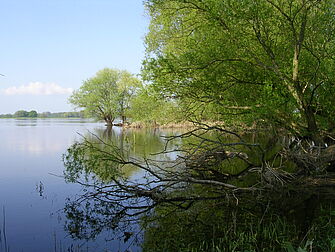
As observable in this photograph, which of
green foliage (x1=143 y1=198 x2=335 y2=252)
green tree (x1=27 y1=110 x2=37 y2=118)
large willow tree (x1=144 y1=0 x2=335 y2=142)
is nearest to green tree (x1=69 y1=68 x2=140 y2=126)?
large willow tree (x1=144 y1=0 x2=335 y2=142)

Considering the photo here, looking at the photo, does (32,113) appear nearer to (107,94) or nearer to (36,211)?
(107,94)

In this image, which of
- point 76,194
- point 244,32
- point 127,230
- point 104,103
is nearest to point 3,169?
point 76,194

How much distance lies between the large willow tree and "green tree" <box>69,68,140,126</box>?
48681 millimetres

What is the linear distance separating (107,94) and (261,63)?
54928 millimetres

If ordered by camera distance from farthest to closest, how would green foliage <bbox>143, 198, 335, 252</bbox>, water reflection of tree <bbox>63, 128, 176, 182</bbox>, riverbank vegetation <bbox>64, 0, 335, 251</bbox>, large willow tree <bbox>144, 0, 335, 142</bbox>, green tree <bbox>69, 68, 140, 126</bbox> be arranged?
green tree <bbox>69, 68, 140, 126</bbox> < water reflection of tree <bbox>63, 128, 176, 182</bbox> < large willow tree <bbox>144, 0, 335, 142</bbox> < riverbank vegetation <bbox>64, 0, 335, 251</bbox> < green foliage <bbox>143, 198, 335, 252</bbox>

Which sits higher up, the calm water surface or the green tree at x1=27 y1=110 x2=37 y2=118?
the green tree at x1=27 y1=110 x2=37 y2=118

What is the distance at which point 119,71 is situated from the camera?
65625 mm

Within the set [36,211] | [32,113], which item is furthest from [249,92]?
[32,113]

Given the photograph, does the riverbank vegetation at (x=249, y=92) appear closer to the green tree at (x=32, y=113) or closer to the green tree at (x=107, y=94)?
the green tree at (x=107, y=94)

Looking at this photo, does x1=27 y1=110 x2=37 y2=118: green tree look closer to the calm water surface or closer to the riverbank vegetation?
the calm water surface

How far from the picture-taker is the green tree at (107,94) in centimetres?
6191

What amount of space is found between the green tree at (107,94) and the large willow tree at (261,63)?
4868 cm

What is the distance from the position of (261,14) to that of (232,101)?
340cm

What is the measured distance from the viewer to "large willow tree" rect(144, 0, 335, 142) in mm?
10594
